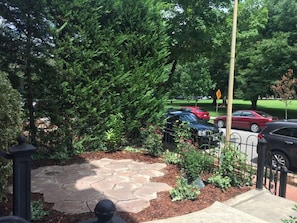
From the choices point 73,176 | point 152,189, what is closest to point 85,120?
point 73,176

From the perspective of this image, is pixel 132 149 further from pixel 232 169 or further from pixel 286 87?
pixel 286 87

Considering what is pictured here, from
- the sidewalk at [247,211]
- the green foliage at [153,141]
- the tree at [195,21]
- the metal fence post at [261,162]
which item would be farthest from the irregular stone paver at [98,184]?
the tree at [195,21]

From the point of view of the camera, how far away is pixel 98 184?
17.0 feet

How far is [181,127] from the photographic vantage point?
267 inches

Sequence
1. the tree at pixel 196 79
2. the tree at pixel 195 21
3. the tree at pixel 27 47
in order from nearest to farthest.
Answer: the tree at pixel 27 47 → the tree at pixel 195 21 → the tree at pixel 196 79

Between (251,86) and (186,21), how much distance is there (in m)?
18.2

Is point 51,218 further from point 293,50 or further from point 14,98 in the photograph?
point 293,50

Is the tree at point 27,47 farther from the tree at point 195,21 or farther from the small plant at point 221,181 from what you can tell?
the tree at point 195,21

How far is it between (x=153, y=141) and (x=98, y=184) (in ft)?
8.29

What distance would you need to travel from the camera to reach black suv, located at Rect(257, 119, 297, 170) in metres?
8.48

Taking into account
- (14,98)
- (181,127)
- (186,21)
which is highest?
(186,21)

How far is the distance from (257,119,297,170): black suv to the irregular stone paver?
428 centimetres

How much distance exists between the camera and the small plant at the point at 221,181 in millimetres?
5004

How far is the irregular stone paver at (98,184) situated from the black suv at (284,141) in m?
4.28
